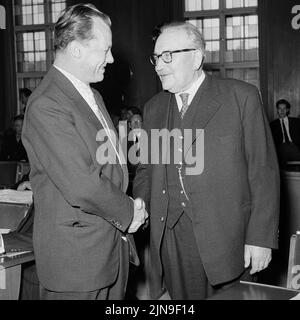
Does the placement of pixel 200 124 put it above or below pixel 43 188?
above

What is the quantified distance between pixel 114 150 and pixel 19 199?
137 cm

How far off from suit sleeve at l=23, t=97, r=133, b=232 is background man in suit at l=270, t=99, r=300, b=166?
712 centimetres

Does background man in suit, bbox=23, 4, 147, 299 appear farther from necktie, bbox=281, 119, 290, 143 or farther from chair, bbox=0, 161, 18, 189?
necktie, bbox=281, 119, 290, 143

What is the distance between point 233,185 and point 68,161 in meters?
0.75

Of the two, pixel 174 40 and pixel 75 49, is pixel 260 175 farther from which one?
pixel 75 49

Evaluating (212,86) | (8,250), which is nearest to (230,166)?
(212,86)

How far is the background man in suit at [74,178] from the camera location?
6.13 feet

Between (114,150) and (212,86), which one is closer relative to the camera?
(114,150)

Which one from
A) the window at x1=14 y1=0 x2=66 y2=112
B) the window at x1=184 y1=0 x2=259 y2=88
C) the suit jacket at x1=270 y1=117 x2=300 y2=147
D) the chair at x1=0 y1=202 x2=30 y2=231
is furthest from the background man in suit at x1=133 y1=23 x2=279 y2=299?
the window at x1=14 y1=0 x2=66 y2=112

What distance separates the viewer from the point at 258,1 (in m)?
9.32

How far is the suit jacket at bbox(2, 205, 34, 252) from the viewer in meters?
2.49
